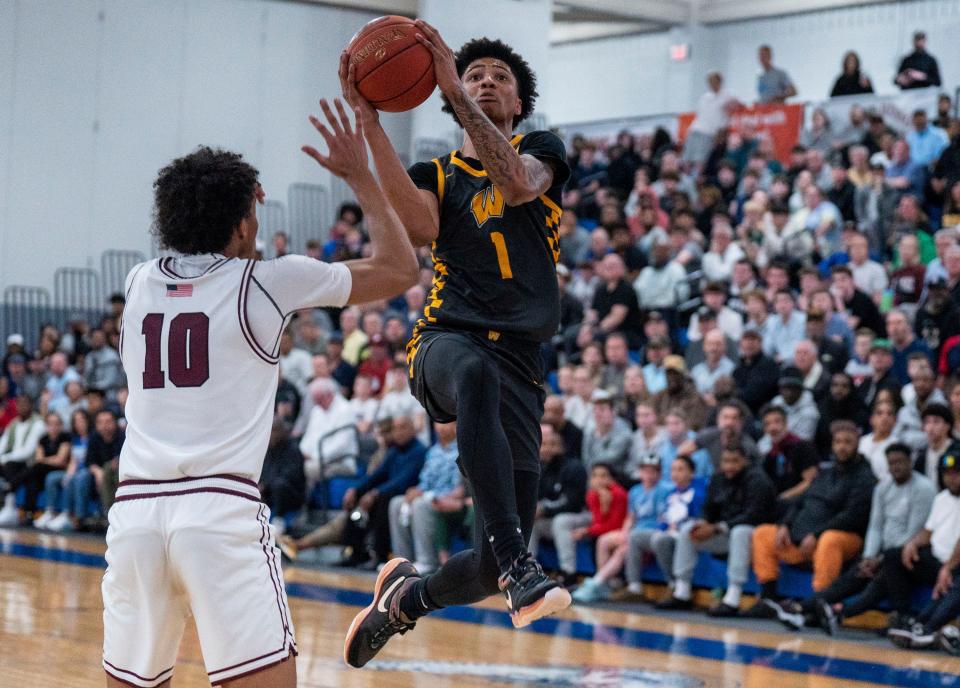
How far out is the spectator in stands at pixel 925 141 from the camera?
1473 centimetres

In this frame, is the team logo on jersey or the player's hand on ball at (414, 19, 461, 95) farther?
the team logo on jersey

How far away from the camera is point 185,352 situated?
3.71 metres

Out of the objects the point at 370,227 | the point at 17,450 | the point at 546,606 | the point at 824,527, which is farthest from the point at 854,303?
the point at 17,450

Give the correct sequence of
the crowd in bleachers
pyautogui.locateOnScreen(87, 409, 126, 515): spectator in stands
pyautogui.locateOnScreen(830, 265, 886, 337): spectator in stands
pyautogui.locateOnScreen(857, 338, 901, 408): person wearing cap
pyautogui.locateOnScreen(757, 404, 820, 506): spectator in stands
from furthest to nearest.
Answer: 1. pyautogui.locateOnScreen(87, 409, 126, 515): spectator in stands
2. pyautogui.locateOnScreen(830, 265, 886, 337): spectator in stands
3. pyautogui.locateOnScreen(857, 338, 901, 408): person wearing cap
4. pyautogui.locateOnScreen(757, 404, 820, 506): spectator in stands
5. the crowd in bleachers

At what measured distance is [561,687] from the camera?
6719 millimetres

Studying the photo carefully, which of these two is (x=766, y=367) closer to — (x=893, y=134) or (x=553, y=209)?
(x=893, y=134)

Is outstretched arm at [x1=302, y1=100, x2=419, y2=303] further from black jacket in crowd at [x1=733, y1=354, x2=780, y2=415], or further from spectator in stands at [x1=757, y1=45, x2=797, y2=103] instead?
spectator in stands at [x1=757, y1=45, x2=797, y2=103]

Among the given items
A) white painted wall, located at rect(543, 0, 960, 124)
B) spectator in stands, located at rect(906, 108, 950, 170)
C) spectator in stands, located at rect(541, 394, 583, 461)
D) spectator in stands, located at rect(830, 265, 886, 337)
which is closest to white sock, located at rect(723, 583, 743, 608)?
spectator in stands, located at rect(541, 394, 583, 461)

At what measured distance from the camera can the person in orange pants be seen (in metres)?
9.52

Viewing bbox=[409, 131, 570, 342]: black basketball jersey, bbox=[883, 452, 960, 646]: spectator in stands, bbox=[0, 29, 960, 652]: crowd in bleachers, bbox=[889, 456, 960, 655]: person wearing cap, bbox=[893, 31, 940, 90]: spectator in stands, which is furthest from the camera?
bbox=[893, 31, 940, 90]: spectator in stands

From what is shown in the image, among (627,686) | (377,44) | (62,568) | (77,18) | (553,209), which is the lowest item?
(62,568)

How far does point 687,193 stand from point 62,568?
8250 millimetres

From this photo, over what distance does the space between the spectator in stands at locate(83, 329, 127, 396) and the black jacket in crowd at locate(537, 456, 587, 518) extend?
24.8 feet

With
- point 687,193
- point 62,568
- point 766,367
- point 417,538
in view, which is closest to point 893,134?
point 687,193
